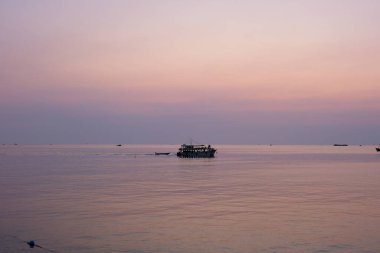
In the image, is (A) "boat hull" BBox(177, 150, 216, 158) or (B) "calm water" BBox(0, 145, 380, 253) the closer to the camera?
(B) "calm water" BBox(0, 145, 380, 253)

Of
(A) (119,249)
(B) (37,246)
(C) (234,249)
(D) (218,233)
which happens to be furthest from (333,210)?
(B) (37,246)

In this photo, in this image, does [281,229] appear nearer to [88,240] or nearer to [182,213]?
[182,213]

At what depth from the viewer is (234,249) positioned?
75.7 feet

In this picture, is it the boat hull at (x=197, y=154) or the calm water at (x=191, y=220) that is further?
the boat hull at (x=197, y=154)

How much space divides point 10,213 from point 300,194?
88.4 ft

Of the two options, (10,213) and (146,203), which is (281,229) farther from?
(10,213)

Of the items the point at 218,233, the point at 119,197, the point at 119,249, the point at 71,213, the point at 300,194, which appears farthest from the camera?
the point at 300,194

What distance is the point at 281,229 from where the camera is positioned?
27828mm

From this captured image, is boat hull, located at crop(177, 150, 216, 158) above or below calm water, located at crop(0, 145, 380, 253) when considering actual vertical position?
above

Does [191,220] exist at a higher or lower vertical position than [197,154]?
lower

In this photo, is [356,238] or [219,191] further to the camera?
[219,191]

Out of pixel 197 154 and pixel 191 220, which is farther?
pixel 197 154

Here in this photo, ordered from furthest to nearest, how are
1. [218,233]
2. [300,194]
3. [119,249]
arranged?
[300,194]
[218,233]
[119,249]

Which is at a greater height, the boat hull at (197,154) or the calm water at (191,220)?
the boat hull at (197,154)
